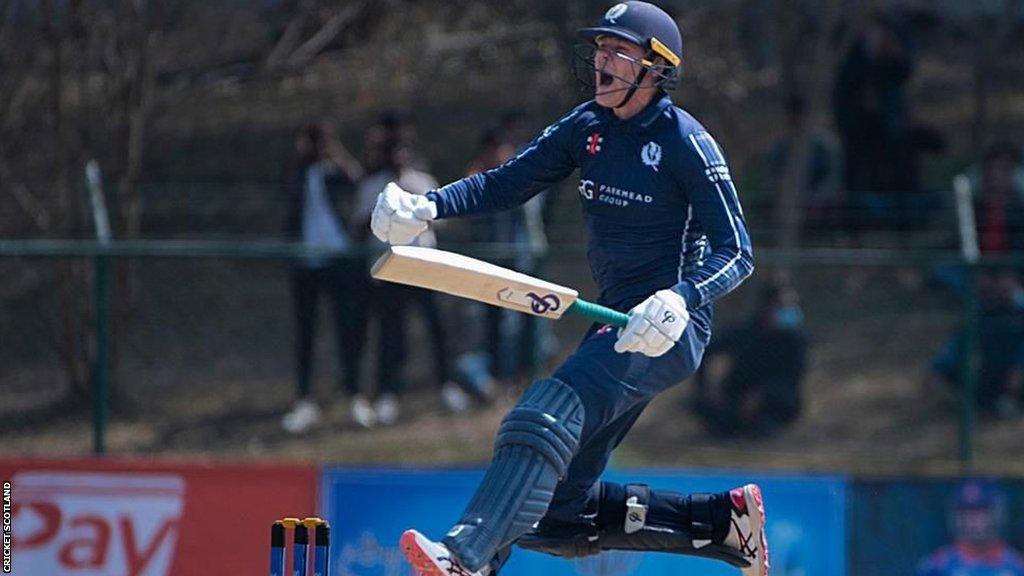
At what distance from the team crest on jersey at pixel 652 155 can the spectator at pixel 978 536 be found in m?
3.93

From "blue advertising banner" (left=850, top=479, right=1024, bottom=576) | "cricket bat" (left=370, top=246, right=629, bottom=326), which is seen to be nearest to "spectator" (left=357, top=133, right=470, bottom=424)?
"blue advertising banner" (left=850, top=479, right=1024, bottom=576)

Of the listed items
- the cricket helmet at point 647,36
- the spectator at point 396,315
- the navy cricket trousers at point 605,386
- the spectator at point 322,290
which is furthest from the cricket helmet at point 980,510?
the cricket helmet at point 647,36

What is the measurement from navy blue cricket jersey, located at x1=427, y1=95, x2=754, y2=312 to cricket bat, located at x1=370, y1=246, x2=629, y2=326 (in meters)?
0.33

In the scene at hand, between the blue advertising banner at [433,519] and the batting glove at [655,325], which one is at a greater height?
the batting glove at [655,325]

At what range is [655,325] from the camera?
5.21 meters

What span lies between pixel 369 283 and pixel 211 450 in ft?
4.29

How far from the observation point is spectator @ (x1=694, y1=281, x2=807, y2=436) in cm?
1051

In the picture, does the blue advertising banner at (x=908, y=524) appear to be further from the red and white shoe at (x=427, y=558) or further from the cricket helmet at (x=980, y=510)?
the red and white shoe at (x=427, y=558)

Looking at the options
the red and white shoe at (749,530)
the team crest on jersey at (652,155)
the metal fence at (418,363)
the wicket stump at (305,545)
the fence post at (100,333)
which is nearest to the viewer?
the wicket stump at (305,545)

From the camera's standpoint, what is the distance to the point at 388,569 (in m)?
8.48

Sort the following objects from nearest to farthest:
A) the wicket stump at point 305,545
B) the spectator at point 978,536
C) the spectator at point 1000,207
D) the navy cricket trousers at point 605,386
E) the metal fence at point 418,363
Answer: the wicket stump at point 305,545, the navy cricket trousers at point 605,386, the spectator at point 978,536, the metal fence at point 418,363, the spectator at point 1000,207

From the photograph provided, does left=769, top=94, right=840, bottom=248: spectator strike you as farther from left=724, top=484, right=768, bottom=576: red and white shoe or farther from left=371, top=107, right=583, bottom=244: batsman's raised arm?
left=371, top=107, right=583, bottom=244: batsman's raised arm

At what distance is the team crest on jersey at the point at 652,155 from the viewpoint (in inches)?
222

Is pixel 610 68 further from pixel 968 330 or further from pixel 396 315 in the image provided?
pixel 968 330
